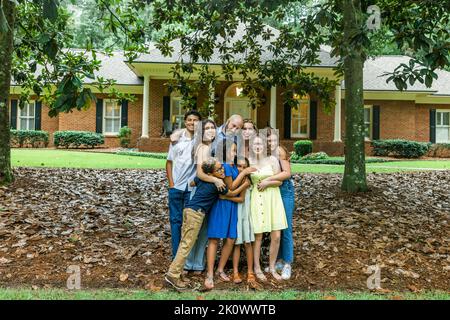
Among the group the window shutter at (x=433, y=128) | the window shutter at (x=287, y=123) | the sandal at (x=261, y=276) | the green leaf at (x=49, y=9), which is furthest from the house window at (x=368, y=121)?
the green leaf at (x=49, y=9)

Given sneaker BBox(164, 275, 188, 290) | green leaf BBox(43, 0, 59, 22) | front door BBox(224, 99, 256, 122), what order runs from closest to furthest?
green leaf BBox(43, 0, 59, 22) → sneaker BBox(164, 275, 188, 290) → front door BBox(224, 99, 256, 122)

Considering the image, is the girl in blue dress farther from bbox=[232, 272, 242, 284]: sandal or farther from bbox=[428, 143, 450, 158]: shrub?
bbox=[428, 143, 450, 158]: shrub

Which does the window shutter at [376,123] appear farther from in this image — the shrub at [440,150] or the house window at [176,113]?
the house window at [176,113]

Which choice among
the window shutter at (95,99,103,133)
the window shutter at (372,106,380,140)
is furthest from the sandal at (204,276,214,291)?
the window shutter at (372,106,380,140)

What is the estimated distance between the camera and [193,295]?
4.12 metres

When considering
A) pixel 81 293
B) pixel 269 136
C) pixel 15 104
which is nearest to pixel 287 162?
pixel 269 136

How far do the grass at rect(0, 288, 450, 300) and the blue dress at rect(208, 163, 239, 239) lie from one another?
580mm

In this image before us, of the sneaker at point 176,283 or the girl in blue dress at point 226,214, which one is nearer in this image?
the sneaker at point 176,283

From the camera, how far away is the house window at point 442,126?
2514 centimetres

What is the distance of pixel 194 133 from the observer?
4527 mm

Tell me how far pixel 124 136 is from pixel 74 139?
251cm

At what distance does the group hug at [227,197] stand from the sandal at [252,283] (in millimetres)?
11

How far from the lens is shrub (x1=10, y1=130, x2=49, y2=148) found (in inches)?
884

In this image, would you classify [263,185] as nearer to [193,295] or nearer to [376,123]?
[193,295]
